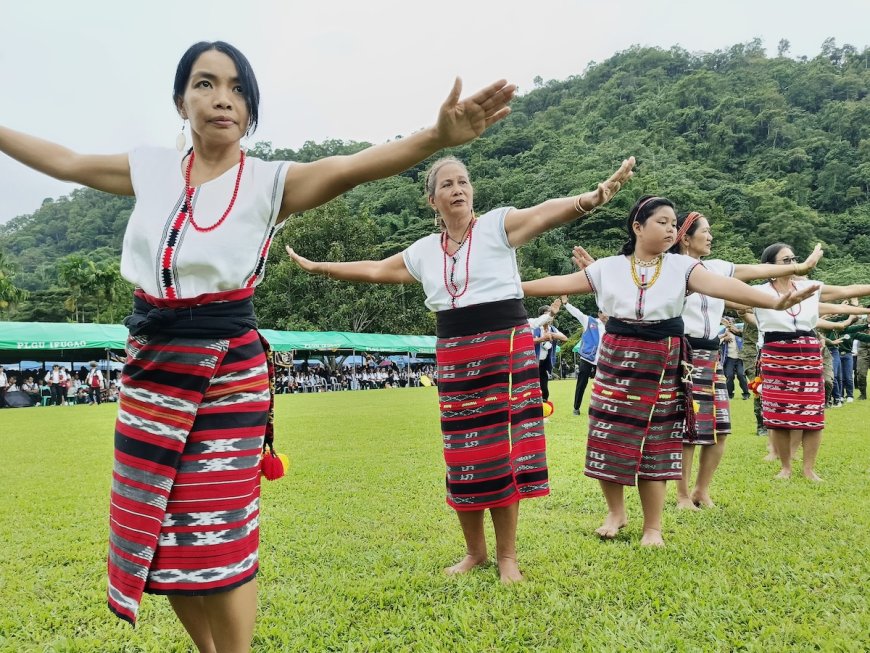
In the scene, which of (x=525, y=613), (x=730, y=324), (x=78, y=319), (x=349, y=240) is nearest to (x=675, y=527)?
(x=525, y=613)

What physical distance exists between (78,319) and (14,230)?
57624 mm

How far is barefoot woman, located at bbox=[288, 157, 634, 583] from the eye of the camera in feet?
11.3

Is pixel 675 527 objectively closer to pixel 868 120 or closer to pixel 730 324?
pixel 730 324

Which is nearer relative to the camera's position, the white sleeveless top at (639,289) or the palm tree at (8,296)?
the white sleeveless top at (639,289)

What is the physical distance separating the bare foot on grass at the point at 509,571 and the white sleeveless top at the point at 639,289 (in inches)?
69.2

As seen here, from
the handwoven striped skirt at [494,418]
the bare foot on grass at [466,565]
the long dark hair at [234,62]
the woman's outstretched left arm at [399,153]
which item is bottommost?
the bare foot on grass at [466,565]

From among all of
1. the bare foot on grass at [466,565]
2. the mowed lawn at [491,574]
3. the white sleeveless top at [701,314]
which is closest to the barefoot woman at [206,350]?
the mowed lawn at [491,574]

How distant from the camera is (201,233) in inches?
79.4

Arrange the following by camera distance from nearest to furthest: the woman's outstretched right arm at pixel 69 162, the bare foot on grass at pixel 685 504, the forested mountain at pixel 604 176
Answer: the woman's outstretched right arm at pixel 69 162 → the bare foot on grass at pixel 685 504 → the forested mountain at pixel 604 176

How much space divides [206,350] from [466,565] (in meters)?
2.23

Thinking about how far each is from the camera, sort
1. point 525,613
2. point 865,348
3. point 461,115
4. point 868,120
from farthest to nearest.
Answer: point 868,120
point 865,348
point 525,613
point 461,115

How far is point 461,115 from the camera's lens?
6.20ft

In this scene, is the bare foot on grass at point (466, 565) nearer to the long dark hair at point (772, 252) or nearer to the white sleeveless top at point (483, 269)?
the white sleeveless top at point (483, 269)

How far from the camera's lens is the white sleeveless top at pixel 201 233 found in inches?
79.0
